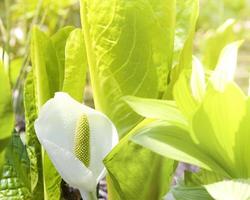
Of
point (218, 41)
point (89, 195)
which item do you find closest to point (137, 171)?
point (89, 195)

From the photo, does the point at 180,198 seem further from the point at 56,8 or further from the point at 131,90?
the point at 56,8

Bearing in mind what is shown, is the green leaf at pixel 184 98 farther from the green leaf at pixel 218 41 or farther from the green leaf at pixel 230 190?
the green leaf at pixel 218 41

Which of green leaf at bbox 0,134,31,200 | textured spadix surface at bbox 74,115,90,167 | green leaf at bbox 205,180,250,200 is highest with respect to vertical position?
textured spadix surface at bbox 74,115,90,167

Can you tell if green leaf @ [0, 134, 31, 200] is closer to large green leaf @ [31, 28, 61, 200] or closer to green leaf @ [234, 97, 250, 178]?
large green leaf @ [31, 28, 61, 200]

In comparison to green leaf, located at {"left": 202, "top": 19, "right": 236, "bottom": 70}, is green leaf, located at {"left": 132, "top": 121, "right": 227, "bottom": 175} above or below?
below

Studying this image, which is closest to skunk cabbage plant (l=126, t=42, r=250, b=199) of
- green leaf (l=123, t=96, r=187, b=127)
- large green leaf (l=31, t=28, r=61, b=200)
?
green leaf (l=123, t=96, r=187, b=127)

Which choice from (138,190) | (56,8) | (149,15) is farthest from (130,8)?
(56,8)

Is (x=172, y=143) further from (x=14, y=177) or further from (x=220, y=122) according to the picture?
(x=14, y=177)

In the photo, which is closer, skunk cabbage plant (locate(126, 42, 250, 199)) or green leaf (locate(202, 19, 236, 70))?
skunk cabbage plant (locate(126, 42, 250, 199))
